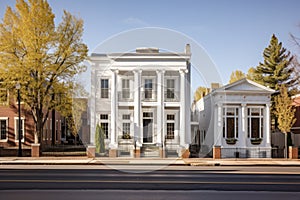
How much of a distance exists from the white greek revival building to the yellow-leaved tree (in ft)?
7.96

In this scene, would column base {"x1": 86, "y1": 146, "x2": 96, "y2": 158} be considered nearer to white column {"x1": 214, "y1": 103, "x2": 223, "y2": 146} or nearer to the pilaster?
the pilaster

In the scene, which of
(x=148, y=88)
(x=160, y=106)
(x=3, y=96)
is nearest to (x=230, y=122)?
(x=160, y=106)

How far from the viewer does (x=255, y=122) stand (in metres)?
32.7

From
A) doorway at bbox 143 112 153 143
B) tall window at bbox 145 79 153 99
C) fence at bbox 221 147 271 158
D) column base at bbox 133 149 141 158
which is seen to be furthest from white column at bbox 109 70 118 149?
fence at bbox 221 147 271 158

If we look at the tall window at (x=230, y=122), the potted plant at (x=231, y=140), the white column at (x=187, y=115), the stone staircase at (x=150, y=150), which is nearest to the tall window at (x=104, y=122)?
the stone staircase at (x=150, y=150)

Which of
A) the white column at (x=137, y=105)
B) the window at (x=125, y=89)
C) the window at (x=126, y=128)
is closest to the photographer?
the white column at (x=137, y=105)

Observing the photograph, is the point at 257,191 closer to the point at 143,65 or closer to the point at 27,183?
the point at 27,183

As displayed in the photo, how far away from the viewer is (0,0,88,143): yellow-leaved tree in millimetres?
30438

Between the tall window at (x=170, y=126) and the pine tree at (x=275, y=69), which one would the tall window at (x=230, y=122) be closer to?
the tall window at (x=170, y=126)

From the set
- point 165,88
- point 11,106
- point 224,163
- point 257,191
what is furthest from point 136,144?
point 257,191

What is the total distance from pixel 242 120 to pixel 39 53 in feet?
57.0

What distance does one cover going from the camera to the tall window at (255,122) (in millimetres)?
32625

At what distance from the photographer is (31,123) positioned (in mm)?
37312

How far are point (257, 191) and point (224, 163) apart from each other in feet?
45.9
